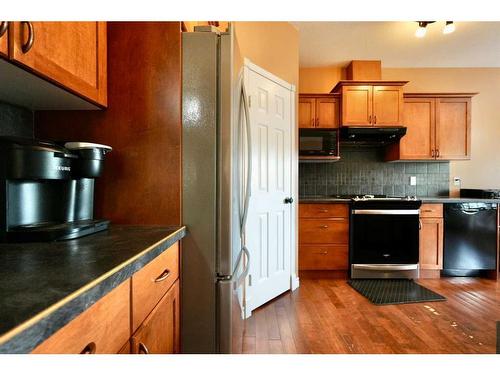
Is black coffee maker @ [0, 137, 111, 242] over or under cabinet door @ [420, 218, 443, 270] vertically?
over

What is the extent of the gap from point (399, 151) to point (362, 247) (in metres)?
1.30

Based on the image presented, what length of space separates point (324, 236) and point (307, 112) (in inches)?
58.5

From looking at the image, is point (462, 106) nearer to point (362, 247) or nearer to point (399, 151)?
point (399, 151)

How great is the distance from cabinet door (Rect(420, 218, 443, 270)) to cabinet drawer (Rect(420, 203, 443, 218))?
55 mm

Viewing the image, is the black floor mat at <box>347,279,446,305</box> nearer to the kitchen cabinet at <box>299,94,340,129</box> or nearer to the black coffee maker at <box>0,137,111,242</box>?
the kitchen cabinet at <box>299,94,340,129</box>

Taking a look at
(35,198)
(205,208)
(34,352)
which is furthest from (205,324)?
(34,352)

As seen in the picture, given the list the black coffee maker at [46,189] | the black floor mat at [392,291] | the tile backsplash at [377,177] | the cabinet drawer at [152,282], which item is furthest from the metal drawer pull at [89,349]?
the tile backsplash at [377,177]

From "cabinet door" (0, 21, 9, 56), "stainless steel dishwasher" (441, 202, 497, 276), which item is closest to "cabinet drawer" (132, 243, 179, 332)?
"cabinet door" (0, 21, 9, 56)

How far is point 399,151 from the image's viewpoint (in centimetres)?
364

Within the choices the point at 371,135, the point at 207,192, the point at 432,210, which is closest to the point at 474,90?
the point at 371,135

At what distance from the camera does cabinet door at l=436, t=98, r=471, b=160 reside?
3.60 metres

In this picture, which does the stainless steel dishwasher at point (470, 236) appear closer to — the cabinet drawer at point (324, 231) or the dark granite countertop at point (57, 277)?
the cabinet drawer at point (324, 231)

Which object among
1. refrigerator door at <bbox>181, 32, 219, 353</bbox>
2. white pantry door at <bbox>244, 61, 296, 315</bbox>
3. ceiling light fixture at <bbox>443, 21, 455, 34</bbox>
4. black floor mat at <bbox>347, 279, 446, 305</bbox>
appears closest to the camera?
refrigerator door at <bbox>181, 32, 219, 353</bbox>

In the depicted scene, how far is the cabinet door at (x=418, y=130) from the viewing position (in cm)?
362
